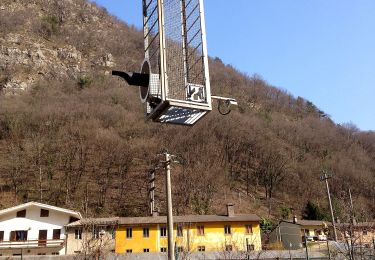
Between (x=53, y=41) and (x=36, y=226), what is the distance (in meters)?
69.7

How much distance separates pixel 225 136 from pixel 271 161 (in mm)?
8641

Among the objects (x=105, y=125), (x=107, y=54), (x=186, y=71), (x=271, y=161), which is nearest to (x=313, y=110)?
(x=271, y=161)

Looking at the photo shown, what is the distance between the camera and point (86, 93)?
81562mm

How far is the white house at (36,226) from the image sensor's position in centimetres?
3703

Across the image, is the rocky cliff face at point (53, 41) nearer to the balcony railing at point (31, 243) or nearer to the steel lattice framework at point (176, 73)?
the balcony railing at point (31, 243)

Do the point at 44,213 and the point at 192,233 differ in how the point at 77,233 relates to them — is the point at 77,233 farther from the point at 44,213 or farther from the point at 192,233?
the point at 192,233

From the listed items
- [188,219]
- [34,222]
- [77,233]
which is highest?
[34,222]

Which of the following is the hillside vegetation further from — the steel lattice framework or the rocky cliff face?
the steel lattice framework

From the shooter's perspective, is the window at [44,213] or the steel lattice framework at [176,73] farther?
the window at [44,213]

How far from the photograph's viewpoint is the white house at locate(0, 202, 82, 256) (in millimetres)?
37031

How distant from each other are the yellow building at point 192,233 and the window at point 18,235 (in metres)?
8.77

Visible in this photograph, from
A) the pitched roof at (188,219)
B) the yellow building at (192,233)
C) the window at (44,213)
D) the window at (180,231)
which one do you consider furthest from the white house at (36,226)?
the window at (180,231)

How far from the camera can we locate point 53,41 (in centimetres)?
9888

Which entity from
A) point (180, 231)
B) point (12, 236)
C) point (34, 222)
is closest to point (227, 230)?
point (180, 231)
